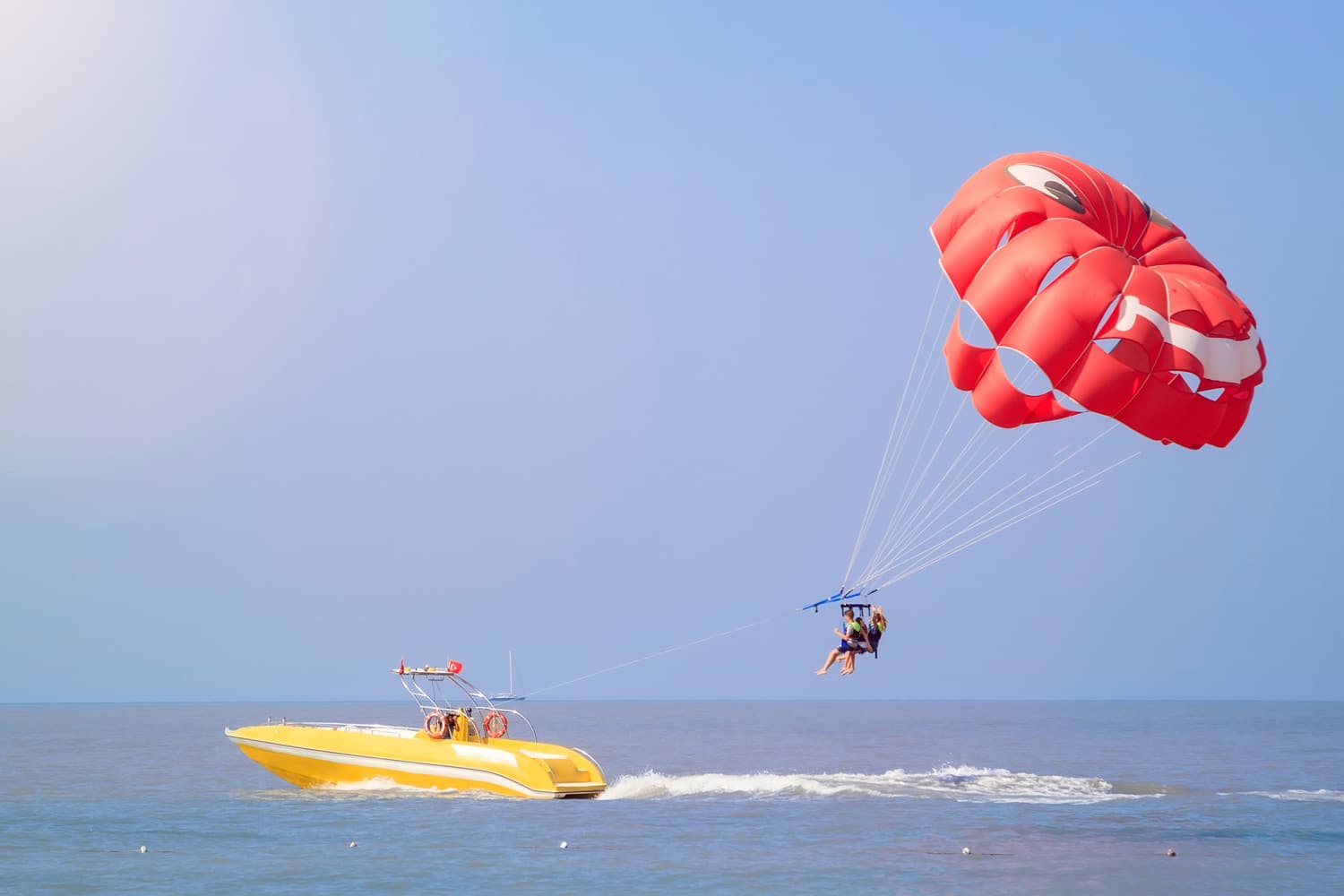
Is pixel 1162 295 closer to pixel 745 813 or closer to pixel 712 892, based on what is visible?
pixel 712 892

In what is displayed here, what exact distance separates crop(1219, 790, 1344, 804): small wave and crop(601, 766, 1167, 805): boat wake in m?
1.88

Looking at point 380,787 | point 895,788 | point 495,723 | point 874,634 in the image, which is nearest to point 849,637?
point 874,634

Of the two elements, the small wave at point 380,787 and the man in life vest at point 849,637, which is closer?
the man in life vest at point 849,637

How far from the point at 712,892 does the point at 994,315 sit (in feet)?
26.3

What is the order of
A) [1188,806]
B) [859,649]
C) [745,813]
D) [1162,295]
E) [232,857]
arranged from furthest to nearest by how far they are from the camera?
[1188,806]
[745,813]
[232,857]
[859,649]
[1162,295]

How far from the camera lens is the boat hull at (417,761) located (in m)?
23.4

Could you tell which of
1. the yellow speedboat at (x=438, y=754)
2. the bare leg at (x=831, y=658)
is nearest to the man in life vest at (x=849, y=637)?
the bare leg at (x=831, y=658)

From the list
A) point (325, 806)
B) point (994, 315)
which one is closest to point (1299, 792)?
point (994, 315)

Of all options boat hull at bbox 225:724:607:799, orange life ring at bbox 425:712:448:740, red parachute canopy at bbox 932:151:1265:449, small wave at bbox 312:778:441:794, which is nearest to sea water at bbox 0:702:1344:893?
small wave at bbox 312:778:441:794

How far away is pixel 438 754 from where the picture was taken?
79.4ft

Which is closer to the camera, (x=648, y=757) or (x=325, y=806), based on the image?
(x=325, y=806)

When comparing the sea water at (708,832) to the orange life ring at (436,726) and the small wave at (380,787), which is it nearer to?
the small wave at (380,787)

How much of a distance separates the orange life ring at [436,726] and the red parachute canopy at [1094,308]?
11134mm

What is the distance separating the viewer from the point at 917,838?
72.3 feet
